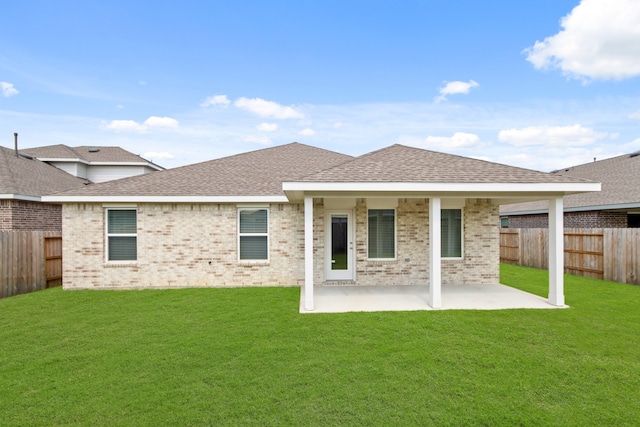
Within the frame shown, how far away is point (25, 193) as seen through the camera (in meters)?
12.1

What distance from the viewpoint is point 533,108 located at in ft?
57.8

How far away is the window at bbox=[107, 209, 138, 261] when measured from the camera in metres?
9.98

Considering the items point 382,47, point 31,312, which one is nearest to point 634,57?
point 382,47

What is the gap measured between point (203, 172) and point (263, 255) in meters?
3.88

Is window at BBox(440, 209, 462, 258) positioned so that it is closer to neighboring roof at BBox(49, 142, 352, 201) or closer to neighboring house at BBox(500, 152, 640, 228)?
neighboring house at BBox(500, 152, 640, 228)

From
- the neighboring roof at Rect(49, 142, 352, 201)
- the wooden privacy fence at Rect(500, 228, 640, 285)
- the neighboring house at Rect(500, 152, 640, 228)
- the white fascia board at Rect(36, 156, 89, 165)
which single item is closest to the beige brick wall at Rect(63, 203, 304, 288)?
the neighboring roof at Rect(49, 142, 352, 201)

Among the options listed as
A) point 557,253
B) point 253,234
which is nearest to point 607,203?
point 557,253

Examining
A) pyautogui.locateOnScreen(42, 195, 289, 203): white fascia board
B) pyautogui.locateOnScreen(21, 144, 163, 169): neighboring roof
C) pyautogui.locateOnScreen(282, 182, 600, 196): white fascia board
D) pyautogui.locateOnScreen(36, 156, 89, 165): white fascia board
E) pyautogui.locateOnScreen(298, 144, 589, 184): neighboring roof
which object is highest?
pyautogui.locateOnScreen(21, 144, 163, 169): neighboring roof

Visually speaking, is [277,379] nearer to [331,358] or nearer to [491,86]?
[331,358]

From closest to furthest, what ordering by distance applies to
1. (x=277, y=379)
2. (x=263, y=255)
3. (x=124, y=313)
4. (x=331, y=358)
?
(x=277, y=379), (x=331, y=358), (x=124, y=313), (x=263, y=255)

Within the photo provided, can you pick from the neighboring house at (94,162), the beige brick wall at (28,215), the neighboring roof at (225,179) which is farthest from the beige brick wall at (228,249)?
the neighboring house at (94,162)

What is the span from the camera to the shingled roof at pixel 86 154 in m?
21.7

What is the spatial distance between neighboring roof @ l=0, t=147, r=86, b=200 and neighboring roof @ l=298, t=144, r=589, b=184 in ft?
38.5

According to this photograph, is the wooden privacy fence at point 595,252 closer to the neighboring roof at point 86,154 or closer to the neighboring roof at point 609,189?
the neighboring roof at point 609,189
